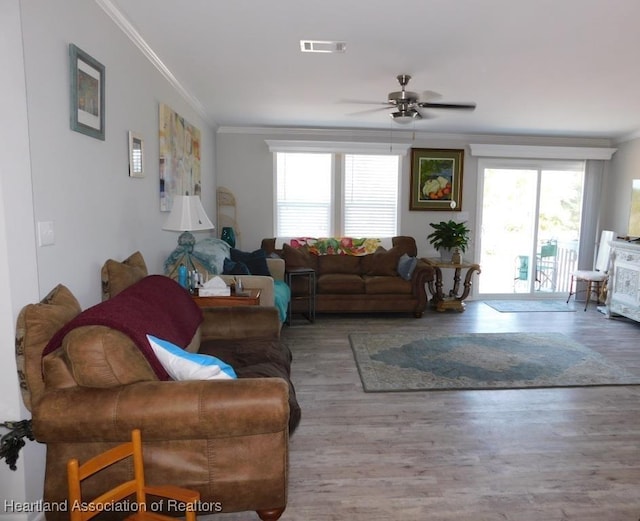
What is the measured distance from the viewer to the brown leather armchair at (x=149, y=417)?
1.60 meters

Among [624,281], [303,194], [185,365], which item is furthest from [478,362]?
[303,194]

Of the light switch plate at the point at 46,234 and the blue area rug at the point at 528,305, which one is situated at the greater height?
the light switch plate at the point at 46,234

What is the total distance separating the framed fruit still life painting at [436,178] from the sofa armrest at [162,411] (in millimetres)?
5093

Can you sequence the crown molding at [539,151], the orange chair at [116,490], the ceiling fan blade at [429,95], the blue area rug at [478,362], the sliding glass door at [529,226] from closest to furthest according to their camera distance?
the orange chair at [116,490] → the blue area rug at [478,362] → the ceiling fan blade at [429,95] → the crown molding at [539,151] → the sliding glass door at [529,226]

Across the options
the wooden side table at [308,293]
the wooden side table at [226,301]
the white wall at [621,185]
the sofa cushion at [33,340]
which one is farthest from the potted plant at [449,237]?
the sofa cushion at [33,340]

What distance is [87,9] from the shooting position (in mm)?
2246

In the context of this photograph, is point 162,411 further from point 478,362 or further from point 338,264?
point 338,264

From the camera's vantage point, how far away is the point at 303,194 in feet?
20.4

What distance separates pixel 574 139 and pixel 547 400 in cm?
473

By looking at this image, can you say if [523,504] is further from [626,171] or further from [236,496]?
[626,171]

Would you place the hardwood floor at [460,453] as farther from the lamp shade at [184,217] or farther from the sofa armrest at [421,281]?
the sofa armrest at [421,281]

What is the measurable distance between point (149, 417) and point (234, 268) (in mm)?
2851

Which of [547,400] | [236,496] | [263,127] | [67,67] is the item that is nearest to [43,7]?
[67,67]

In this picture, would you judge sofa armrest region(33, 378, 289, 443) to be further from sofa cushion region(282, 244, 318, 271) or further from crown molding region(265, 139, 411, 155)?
crown molding region(265, 139, 411, 155)
